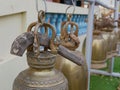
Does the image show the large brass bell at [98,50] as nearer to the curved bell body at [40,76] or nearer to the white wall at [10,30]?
the white wall at [10,30]

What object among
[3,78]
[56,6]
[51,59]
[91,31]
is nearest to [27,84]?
[51,59]

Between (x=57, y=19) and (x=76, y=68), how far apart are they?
134cm

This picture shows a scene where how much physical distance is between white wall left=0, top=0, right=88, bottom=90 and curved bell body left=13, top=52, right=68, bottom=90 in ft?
1.52

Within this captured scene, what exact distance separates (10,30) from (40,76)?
59 centimetres

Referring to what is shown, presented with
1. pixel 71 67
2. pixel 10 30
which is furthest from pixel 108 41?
pixel 71 67

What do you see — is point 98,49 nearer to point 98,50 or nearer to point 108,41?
point 98,50

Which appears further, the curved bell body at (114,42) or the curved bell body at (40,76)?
the curved bell body at (114,42)

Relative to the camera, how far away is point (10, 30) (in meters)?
1.08

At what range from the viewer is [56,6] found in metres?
1.93

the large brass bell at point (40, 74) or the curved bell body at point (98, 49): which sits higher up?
the large brass bell at point (40, 74)

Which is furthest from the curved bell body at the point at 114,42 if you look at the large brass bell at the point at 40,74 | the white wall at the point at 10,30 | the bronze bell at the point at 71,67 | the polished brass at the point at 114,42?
the large brass bell at the point at 40,74

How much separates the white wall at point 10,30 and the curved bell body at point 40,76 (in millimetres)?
463

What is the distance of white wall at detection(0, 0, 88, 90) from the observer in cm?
100

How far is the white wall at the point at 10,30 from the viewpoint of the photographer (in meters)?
1.00
